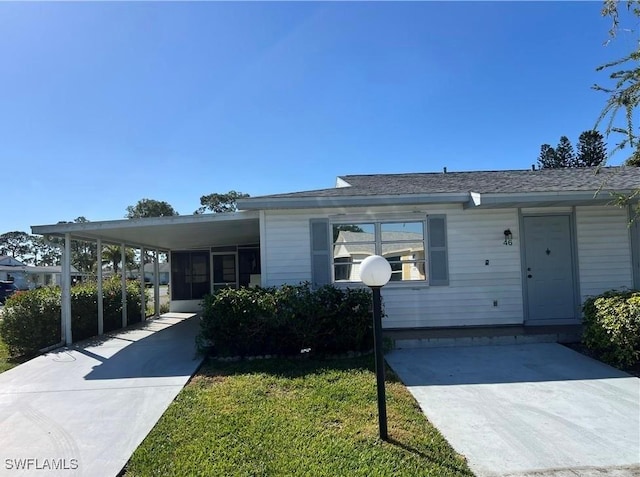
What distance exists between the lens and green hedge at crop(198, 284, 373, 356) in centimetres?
611

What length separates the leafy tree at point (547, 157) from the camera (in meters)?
35.4

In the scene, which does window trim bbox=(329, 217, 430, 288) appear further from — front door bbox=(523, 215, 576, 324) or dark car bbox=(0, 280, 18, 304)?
dark car bbox=(0, 280, 18, 304)

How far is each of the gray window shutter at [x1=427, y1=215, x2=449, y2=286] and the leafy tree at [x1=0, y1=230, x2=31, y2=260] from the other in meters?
90.3

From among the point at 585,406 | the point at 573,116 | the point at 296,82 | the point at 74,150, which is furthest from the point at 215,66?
the point at 573,116

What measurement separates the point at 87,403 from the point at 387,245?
5504mm

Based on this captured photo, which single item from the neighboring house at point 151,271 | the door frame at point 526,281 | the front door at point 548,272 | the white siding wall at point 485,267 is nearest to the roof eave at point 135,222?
the white siding wall at point 485,267

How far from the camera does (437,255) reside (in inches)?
303

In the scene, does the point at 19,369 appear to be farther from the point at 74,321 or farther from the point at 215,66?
the point at 215,66

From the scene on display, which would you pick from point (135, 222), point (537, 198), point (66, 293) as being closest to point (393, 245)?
point (537, 198)

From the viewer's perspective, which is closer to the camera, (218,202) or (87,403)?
(87,403)

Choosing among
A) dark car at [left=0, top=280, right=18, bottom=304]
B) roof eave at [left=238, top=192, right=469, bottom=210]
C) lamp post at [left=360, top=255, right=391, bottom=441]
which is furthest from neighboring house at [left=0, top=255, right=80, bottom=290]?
lamp post at [left=360, top=255, right=391, bottom=441]

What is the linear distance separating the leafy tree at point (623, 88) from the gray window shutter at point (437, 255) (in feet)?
13.1

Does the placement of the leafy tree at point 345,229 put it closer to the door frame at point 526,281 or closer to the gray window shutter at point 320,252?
the gray window shutter at point 320,252

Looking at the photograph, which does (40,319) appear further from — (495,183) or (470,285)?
(495,183)
